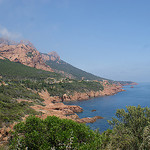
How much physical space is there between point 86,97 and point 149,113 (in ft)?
286

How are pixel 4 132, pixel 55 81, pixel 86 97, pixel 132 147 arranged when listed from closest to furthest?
pixel 132 147 < pixel 4 132 < pixel 86 97 < pixel 55 81

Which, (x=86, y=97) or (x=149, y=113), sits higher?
(x=149, y=113)

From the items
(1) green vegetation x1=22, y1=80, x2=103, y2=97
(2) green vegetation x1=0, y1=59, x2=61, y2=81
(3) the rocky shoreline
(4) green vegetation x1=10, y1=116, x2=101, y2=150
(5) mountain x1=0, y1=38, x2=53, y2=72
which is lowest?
(3) the rocky shoreline

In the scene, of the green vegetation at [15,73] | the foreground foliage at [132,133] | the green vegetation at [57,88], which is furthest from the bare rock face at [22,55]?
the foreground foliage at [132,133]

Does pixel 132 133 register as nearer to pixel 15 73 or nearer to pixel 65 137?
pixel 65 137

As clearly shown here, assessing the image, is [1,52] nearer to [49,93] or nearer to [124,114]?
[49,93]

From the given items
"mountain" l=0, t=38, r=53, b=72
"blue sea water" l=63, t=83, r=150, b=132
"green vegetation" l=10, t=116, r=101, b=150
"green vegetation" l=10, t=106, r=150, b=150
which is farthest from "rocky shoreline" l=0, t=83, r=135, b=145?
"mountain" l=0, t=38, r=53, b=72

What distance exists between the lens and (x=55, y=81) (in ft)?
370

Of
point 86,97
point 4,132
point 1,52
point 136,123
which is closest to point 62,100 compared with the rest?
point 86,97

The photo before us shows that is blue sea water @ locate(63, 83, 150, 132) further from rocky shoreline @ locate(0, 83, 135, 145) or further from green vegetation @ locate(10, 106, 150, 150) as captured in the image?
green vegetation @ locate(10, 106, 150, 150)

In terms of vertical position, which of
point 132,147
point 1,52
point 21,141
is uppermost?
point 1,52

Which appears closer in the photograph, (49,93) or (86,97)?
(49,93)

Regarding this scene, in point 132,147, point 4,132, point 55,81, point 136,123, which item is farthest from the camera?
point 55,81

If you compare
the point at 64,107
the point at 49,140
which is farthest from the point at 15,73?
the point at 49,140
